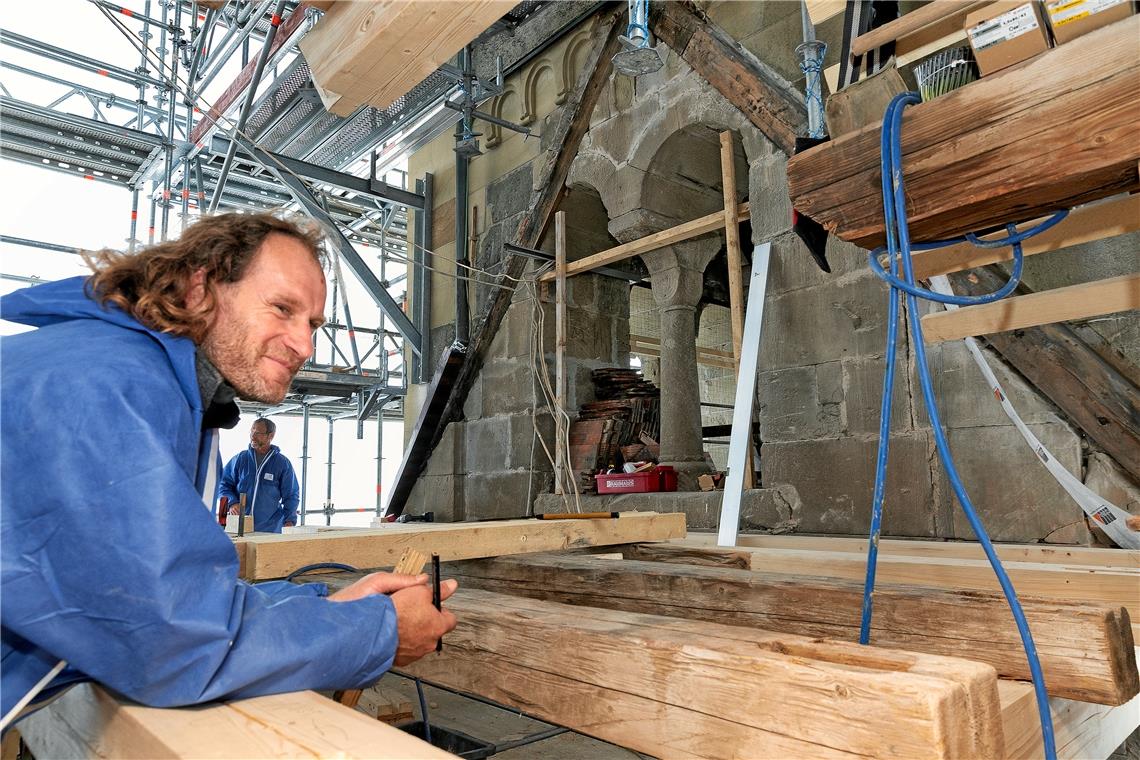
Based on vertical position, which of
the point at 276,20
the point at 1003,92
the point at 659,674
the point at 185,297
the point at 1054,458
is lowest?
the point at 659,674

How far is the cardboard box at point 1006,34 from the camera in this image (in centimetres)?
112

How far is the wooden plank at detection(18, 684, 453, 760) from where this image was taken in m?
0.78

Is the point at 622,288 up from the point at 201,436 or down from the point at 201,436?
up

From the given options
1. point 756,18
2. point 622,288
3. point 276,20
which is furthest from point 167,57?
point 756,18

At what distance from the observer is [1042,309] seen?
178 cm

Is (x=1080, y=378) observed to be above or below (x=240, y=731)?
above

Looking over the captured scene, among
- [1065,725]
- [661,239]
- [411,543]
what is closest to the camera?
[1065,725]

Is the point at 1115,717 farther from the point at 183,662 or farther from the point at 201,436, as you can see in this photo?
the point at 201,436

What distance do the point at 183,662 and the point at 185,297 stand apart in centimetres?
61

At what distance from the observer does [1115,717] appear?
142 cm

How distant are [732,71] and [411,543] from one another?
376cm

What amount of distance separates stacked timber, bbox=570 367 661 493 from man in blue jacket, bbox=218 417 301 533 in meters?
2.53

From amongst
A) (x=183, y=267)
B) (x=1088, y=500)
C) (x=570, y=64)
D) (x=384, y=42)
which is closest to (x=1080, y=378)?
(x=1088, y=500)

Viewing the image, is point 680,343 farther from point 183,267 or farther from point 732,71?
point 183,267
